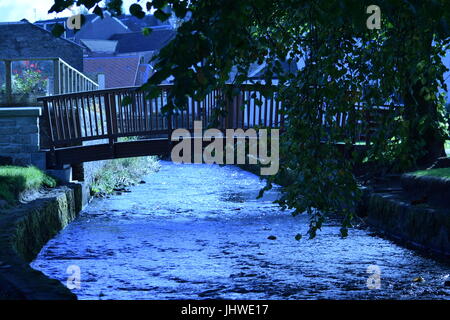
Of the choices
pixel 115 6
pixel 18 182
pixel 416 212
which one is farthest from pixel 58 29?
pixel 18 182

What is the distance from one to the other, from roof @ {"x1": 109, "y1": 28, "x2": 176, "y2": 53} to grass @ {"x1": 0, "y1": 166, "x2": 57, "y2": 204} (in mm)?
60542

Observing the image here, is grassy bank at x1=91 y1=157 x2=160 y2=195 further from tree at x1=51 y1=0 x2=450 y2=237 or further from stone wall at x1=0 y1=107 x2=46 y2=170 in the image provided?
tree at x1=51 y1=0 x2=450 y2=237

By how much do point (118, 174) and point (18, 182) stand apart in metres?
9.26

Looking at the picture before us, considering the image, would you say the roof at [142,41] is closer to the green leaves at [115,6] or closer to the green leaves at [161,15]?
the green leaves at [115,6]

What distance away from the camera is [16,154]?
1517 cm

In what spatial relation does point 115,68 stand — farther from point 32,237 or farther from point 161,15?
point 161,15

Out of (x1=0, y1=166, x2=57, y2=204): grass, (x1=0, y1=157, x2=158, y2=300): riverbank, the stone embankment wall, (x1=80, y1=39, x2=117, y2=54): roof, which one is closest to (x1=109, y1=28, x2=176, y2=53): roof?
(x1=80, y1=39, x2=117, y2=54): roof

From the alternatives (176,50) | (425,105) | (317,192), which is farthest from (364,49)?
(425,105)

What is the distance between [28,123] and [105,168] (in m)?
5.79

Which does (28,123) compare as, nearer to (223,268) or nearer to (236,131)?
(236,131)

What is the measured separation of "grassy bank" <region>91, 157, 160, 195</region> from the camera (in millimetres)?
18753

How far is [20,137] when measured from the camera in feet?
49.4
